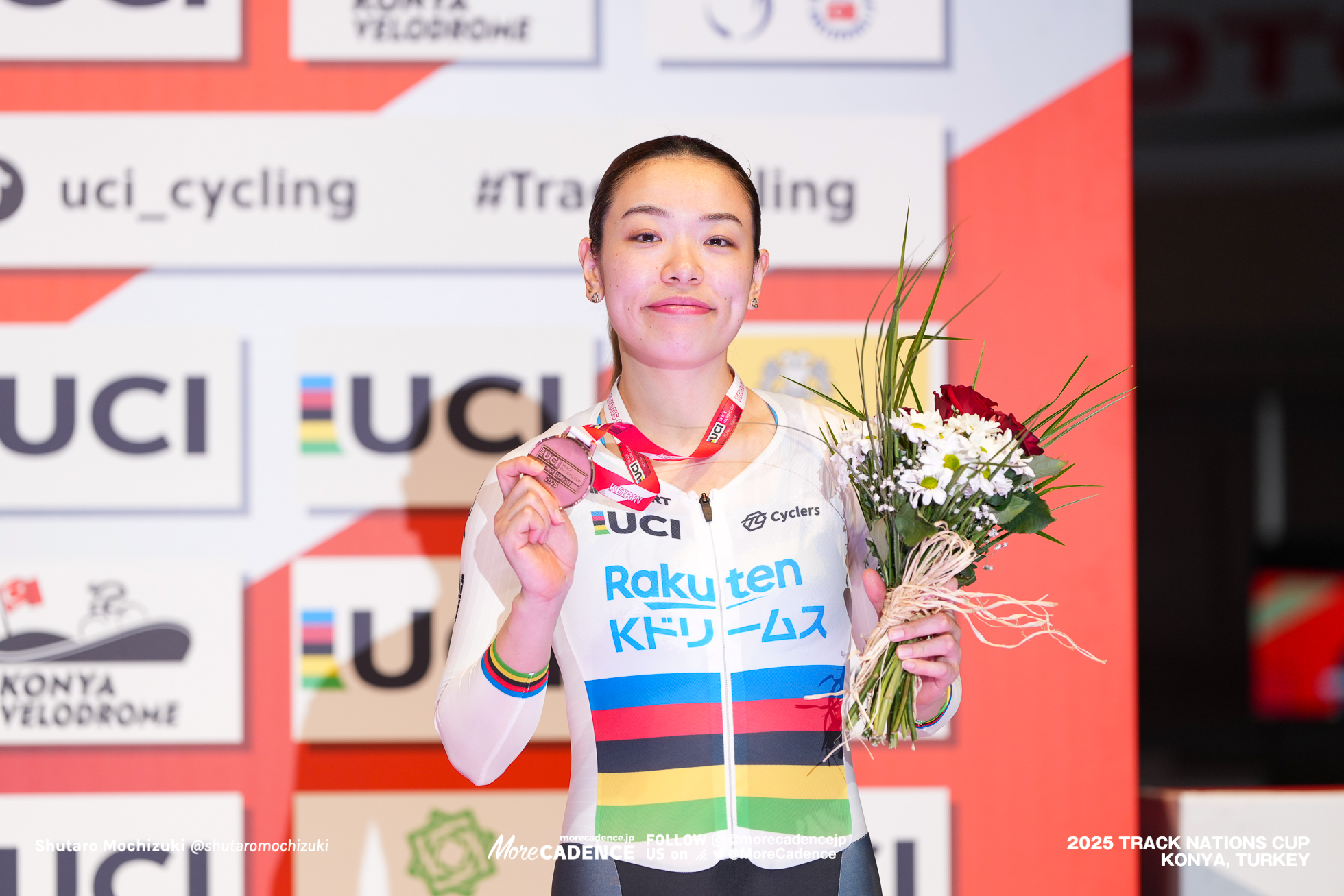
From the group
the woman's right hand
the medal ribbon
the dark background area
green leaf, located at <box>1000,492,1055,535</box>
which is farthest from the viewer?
the dark background area

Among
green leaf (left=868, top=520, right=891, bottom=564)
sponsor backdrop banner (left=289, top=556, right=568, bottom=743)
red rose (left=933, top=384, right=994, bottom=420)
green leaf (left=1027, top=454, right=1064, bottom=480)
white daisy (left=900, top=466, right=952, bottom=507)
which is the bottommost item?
sponsor backdrop banner (left=289, top=556, right=568, bottom=743)

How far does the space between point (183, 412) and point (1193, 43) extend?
3880 millimetres

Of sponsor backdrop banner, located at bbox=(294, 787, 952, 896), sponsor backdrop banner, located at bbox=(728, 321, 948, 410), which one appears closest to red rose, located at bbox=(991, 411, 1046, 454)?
sponsor backdrop banner, located at bbox=(728, 321, 948, 410)

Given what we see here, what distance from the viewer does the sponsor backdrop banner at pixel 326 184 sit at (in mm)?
2695

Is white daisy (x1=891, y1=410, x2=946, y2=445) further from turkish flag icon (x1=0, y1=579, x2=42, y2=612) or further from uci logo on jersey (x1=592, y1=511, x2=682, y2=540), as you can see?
turkish flag icon (x1=0, y1=579, x2=42, y2=612)

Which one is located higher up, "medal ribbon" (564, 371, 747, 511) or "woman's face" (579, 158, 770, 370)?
"woman's face" (579, 158, 770, 370)

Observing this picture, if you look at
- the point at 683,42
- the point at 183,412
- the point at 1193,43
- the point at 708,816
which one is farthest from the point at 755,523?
the point at 1193,43

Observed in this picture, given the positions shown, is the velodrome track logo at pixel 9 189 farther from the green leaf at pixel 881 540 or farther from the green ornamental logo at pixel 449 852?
the green leaf at pixel 881 540

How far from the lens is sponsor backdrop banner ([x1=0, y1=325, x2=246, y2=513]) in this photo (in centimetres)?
269

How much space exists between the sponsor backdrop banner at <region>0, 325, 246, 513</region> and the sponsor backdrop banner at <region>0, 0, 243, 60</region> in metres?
0.77

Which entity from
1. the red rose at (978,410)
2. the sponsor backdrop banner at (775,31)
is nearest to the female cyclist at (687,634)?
the red rose at (978,410)

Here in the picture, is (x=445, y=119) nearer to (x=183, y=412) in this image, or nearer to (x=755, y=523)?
(x=183, y=412)

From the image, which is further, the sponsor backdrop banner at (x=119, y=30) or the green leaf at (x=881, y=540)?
the sponsor backdrop banner at (x=119, y=30)

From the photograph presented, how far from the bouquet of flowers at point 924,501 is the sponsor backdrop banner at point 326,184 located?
1250 mm
